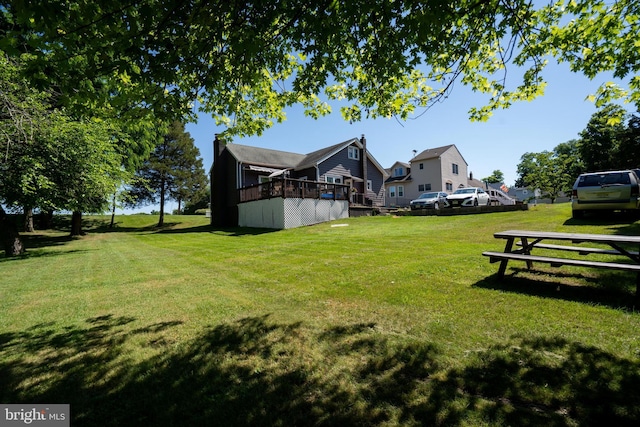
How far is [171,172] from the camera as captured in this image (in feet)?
122

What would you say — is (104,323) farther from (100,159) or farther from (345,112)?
(100,159)

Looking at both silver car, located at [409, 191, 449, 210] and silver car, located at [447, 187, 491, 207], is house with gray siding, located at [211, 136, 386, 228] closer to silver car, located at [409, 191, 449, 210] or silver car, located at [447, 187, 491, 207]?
silver car, located at [409, 191, 449, 210]

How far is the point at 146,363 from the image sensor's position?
3307mm

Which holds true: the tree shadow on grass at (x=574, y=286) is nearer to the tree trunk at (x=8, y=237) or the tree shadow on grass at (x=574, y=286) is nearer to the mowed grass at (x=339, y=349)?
the mowed grass at (x=339, y=349)

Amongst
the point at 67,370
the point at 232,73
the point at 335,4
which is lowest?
the point at 67,370

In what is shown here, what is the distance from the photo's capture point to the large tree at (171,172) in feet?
120

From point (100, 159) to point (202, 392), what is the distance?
631 inches

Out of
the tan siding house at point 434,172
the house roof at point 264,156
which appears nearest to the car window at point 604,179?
the house roof at point 264,156

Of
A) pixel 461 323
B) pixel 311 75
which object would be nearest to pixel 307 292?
pixel 461 323

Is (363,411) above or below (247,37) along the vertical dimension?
below

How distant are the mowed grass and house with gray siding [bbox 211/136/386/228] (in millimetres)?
14529

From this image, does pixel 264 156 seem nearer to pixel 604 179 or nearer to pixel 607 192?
pixel 604 179

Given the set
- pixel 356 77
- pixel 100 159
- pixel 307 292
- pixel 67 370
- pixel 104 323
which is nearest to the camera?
pixel 67 370

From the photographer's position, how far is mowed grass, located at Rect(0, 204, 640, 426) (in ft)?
7.92
